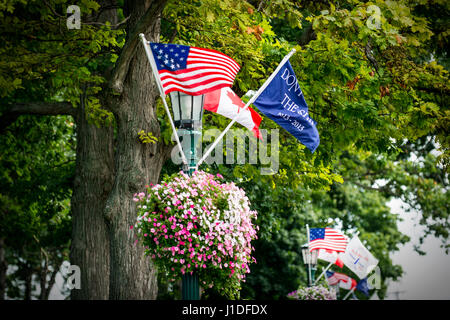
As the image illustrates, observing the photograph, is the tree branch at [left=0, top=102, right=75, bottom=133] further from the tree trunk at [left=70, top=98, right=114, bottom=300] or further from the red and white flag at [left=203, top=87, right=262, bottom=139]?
the red and white flag at [left=203, top=87, right=262, bottom=139]

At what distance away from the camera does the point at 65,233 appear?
18.5 m

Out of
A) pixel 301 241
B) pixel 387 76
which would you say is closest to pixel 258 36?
pixel 387 76

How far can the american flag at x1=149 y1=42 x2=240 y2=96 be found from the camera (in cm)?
722

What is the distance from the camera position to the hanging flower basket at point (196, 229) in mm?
6176

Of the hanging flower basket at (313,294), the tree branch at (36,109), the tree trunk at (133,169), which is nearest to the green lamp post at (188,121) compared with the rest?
the tree trunk at (133,169)

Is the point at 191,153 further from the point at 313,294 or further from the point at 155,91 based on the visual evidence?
the point at 313,294

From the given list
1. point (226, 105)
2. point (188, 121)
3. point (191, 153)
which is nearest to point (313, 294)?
point (226, 105)

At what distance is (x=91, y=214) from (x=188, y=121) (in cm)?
475

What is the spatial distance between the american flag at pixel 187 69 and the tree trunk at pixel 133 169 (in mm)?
1117

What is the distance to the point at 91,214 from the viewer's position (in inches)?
428

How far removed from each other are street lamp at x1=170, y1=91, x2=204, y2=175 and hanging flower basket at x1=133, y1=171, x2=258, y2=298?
0.43m

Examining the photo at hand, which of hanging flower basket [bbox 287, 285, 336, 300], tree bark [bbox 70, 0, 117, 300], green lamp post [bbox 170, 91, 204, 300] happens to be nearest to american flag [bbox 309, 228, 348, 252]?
hanging flower basket [bbox 287, 285, 336, 300]

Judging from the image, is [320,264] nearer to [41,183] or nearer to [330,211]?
[330,211]

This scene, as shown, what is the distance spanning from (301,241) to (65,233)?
11.4 metres
